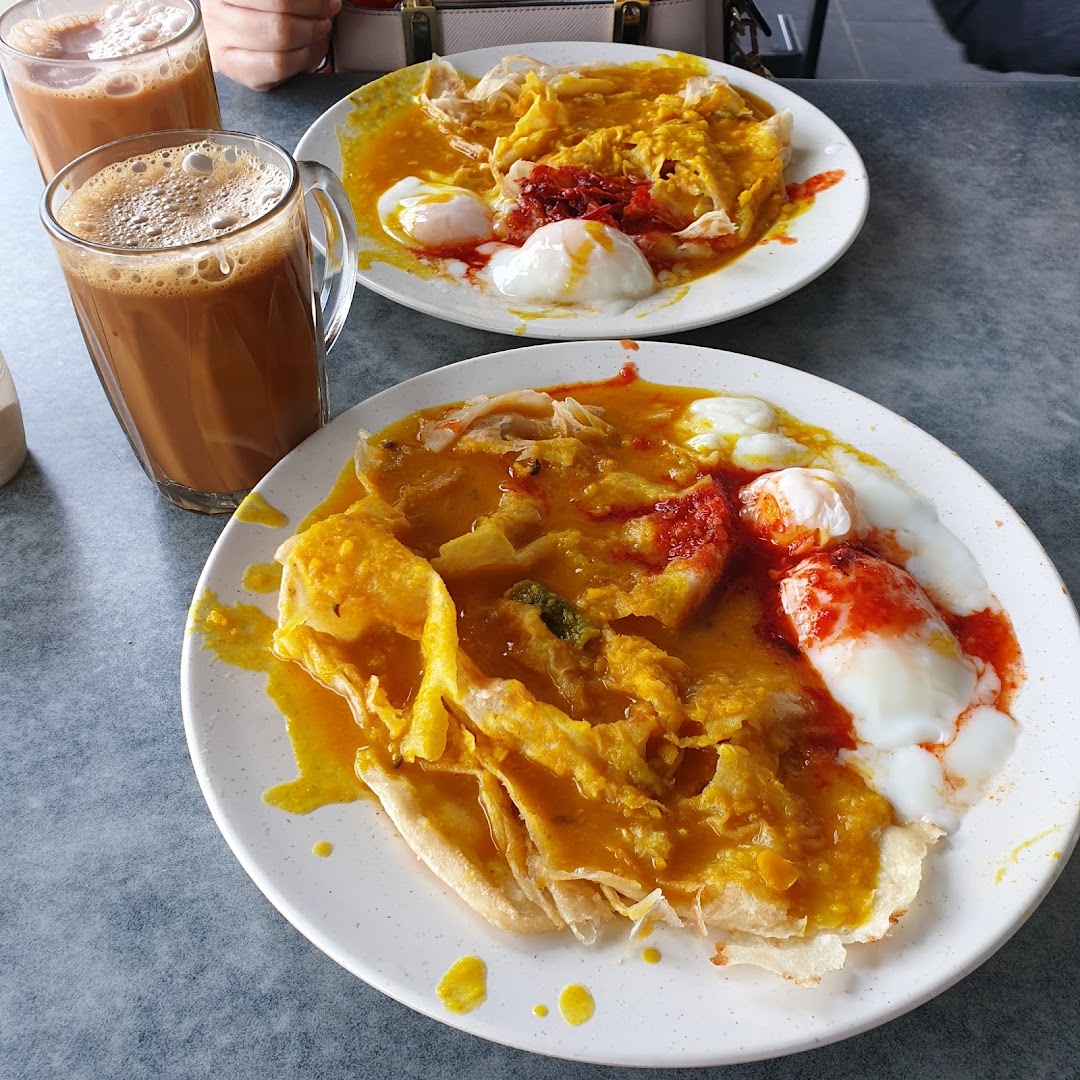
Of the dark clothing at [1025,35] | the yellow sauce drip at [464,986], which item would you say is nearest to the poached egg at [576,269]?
the yellow sauce drip at [464,986]

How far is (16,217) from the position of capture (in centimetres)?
258

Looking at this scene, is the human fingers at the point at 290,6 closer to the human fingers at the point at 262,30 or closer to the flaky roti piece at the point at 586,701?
the human fingers at the point at 262,30

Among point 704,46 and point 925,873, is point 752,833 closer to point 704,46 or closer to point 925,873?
point 925,873

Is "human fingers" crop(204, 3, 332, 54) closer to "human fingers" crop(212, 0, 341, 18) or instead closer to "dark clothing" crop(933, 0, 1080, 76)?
"human fingers" crop(212, 0, 341, 18)

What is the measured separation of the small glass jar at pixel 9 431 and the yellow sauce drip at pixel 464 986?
1.31 meters

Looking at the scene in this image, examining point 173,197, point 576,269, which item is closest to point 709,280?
point 576,269

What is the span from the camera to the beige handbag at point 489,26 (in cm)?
315

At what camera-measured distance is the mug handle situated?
1.82 metres

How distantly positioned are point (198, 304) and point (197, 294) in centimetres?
2

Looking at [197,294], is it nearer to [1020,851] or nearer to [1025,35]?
[1020,851]

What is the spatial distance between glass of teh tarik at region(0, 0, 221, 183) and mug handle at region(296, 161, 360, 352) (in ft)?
1.48

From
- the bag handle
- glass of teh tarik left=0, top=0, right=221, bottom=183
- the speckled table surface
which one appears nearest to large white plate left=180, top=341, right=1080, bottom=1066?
the speckled table surface

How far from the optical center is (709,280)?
220 centimetres

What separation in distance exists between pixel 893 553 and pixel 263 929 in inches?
43.3
